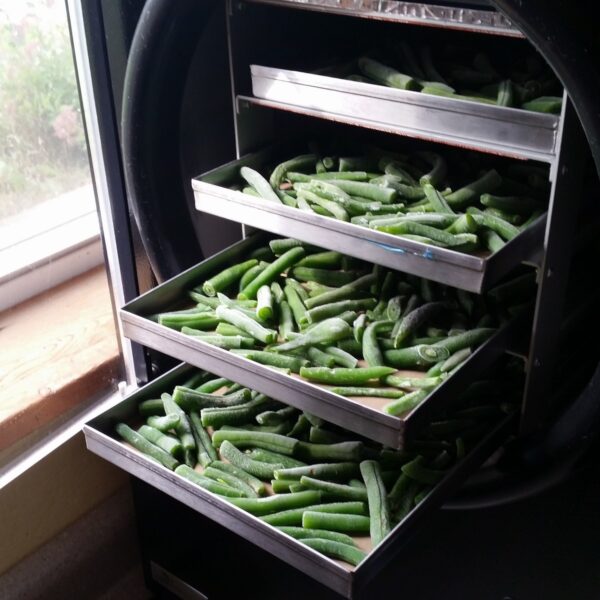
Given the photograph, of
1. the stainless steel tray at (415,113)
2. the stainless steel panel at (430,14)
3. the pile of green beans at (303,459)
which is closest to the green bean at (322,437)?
the pile of green beans at (303,459)

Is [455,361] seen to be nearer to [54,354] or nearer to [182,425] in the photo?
[182,425]

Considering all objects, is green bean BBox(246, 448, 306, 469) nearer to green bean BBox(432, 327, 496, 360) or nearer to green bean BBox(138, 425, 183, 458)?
green bean BBox(138, 425, 183, 458)

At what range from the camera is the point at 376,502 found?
116cm

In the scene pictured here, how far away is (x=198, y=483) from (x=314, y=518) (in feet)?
0.58

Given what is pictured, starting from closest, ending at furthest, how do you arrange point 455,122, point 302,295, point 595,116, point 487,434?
point 595,116 → point 455,122 → point 487,434 → point 302,295


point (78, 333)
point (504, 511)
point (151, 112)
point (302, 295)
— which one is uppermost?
point (151, 112)

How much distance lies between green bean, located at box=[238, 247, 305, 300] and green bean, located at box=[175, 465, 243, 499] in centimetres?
30

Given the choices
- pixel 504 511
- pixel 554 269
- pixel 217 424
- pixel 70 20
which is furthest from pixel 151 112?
pixel 504 511

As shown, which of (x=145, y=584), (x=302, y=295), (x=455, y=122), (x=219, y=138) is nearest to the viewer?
(x=455, y=122)

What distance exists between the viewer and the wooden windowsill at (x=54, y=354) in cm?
152

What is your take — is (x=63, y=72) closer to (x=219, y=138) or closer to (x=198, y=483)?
(x=219, y=138)

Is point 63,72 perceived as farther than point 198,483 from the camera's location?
Yes

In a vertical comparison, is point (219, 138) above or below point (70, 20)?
below

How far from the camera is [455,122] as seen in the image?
3.66 ft
